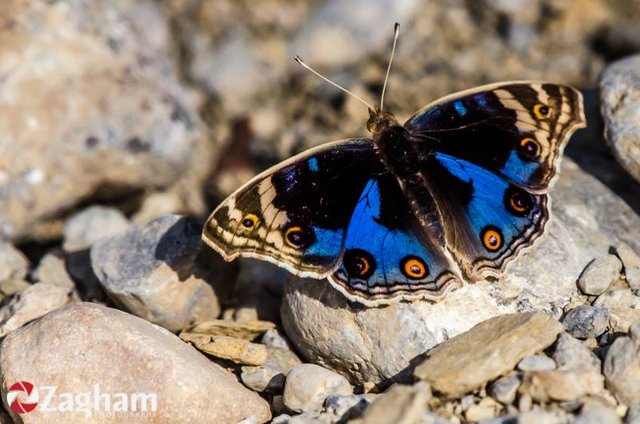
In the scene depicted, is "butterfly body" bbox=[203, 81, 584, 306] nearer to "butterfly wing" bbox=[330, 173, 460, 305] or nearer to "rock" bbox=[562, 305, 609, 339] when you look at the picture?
"butterfly wing" bbox=[330, 173, 460, 305]

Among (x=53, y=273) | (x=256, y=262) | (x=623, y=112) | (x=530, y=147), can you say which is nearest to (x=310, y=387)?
(x=256, y=262)

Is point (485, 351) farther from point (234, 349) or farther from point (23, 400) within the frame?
point (23, 400)

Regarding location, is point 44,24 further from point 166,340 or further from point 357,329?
point 357,329

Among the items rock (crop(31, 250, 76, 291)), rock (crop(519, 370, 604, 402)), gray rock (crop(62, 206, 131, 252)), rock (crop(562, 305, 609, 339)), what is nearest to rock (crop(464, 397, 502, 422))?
rock (crop(519, 370, 604, 402))

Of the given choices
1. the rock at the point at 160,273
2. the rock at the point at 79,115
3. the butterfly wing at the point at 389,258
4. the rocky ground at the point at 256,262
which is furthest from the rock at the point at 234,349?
the rock at the point at 79,115

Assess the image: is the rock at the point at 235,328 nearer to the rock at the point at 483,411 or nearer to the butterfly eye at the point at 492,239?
the butterfly eye at the point at 492,239
